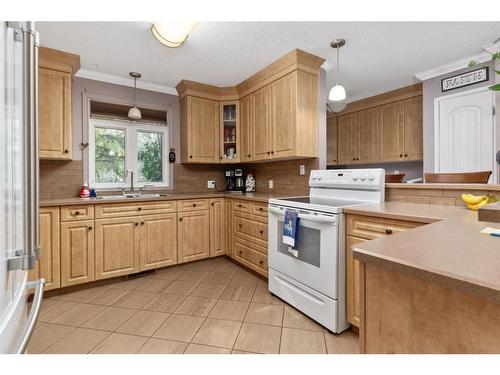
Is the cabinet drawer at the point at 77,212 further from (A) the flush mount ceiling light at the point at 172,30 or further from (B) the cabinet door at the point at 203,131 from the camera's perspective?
(A) the flush mount ceiling light at the point at 172,30

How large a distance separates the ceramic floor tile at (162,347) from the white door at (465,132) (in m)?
3.50

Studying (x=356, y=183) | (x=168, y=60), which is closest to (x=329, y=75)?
(x=356, y=183)

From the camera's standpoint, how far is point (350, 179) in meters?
2.22

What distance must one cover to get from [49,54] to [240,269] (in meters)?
2.95

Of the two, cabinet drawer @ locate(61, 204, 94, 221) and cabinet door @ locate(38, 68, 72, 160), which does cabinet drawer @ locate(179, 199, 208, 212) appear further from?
cabinet door @ locate(38, 68, 72, 160)

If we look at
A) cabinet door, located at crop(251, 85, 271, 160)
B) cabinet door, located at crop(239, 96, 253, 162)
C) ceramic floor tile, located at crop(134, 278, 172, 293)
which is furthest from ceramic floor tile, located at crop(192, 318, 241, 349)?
cabinet door, located at crop(239, 96, 253, 162)

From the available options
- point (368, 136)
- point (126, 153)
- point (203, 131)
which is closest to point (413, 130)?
point (368, 136)

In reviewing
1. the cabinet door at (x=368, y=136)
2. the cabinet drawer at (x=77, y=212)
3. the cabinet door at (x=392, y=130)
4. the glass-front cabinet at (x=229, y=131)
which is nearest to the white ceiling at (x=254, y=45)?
the glass-front cabinet at (x=229, y=131)

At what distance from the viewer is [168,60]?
8.86 ft

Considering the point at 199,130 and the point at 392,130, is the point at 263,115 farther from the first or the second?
the point at 392,130

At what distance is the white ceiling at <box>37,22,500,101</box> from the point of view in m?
2.13

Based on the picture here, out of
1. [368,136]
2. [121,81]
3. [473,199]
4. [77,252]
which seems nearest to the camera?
[473,199]

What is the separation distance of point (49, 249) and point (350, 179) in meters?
2.72
